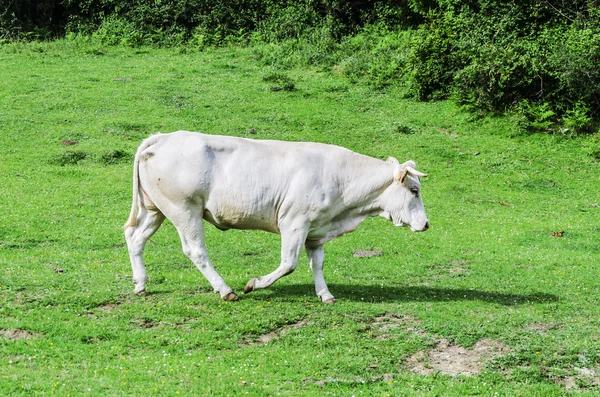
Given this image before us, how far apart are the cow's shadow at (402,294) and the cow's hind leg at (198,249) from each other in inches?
20.5

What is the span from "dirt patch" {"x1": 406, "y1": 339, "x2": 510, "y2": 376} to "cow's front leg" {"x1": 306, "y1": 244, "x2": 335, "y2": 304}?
6.63ft

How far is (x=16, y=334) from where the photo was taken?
10.0m

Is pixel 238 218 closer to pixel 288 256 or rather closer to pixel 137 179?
pixel 288 256

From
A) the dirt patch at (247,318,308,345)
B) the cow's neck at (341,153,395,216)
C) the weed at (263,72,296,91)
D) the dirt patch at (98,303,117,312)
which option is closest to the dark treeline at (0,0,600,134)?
the weed at (263,72,296,91)

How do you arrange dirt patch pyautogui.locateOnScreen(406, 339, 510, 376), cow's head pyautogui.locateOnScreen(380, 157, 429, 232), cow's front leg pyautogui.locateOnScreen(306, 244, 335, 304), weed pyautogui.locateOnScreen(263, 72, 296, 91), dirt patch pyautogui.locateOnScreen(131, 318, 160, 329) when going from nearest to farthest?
dirt patch pyautogui.locateOnScreen(406, 339, 510, 376)
dirt patch pyautogui.locateOnScreen(131, 318, 160, 329)
cow's front leg pyautogui.locateOnScreen(306, 244, 335, 304)
cow's head pyautogui.locateOnScreen(380, 157, 429, 232)
weed pyautogui.locateOnScreen(263, 72, 296, 91)

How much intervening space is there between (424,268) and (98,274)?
580cm

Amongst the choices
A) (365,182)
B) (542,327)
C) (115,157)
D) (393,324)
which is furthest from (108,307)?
(115,157)

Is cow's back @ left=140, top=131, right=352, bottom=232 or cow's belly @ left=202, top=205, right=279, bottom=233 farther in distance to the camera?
cow's belly @ left=202, top=205, right=279, bottom=233

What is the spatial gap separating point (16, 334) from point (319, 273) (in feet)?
14.3

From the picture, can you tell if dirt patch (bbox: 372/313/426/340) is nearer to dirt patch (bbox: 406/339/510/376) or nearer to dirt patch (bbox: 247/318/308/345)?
dirt patch (bbox: 406/339/510/376)

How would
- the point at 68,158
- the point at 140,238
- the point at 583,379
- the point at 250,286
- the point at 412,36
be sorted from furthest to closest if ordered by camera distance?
the point at 412,36, the point at 68,158, the point at 140,238, the point at 250,286, the point at 583,379

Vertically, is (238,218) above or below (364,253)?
above

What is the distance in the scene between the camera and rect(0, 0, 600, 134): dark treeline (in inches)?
946

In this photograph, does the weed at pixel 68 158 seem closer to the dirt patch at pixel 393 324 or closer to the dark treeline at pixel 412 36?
the dark treeline at pixel 412 36
